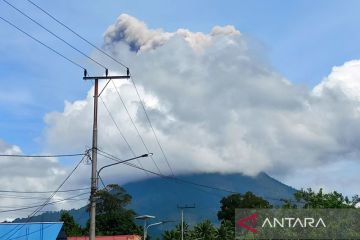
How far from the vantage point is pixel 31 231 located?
56781 millimetres

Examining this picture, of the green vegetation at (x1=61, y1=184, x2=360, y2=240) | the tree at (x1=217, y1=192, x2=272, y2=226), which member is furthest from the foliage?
the tree at (x1=217, y1=192, x2=272, y2=226)

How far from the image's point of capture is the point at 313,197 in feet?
169

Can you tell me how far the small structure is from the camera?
55.9 meters

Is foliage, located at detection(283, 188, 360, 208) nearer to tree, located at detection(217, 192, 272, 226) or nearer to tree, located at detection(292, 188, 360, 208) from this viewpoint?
tree, located at detection(292, 188, 360, 208)

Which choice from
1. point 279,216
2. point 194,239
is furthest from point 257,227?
point 194,239

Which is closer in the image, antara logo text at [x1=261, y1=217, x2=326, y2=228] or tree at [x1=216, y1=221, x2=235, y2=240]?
antara logo text at [x1=261, y1=217, x2=326, y2=228]

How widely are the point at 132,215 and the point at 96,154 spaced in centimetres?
9285

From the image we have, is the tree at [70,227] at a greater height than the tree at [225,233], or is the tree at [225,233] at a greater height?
the tree at [70,227]

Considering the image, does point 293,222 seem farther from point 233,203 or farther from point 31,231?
point 233,203

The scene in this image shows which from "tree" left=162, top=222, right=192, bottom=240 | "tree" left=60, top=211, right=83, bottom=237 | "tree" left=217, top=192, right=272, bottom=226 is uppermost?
"tree" left=217, top=192, right=272, bottom=226

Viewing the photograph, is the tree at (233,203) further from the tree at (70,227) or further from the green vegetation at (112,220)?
the tree at (70,227)

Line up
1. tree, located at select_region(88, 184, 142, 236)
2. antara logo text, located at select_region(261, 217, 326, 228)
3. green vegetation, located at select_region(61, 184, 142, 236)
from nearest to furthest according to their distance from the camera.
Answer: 1. antara logo text, located at select_region(261, 217, 326, 228)
2. green vegetation, located at select_region(61, 184, 142, 236)
3. tree, located at select_region(88, 184, 142, 236)

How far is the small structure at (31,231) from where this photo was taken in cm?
5591

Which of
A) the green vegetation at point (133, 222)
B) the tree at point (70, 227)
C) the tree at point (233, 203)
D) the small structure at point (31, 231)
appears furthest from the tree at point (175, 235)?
the small structure at point (31, 231)
